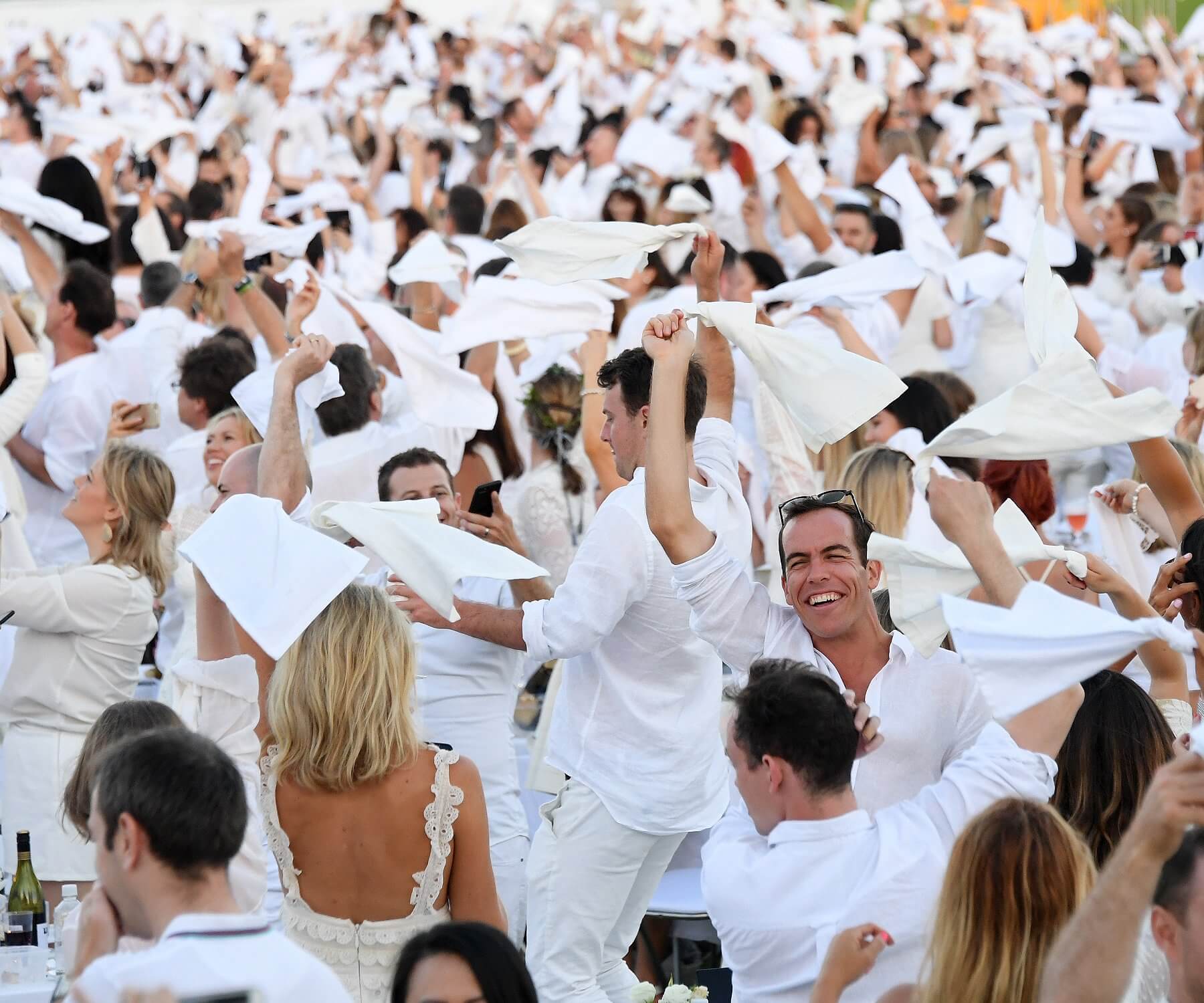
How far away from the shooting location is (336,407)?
5.61 m

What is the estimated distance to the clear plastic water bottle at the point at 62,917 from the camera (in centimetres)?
382

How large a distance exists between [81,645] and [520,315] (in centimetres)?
182

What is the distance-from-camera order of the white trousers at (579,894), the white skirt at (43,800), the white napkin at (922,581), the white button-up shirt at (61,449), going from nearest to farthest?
the white napkin at (922,581)
the white trousers at (579,894)
the white skirt at (43,800)
the white button-up shirt at (61,449)

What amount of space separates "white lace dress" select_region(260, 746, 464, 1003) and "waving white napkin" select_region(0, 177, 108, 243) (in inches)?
170

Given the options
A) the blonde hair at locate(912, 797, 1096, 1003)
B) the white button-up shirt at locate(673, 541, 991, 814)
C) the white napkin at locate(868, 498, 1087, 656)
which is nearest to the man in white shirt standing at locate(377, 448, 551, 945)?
the white button-up shirt at locate(673, 541, 991, 814)

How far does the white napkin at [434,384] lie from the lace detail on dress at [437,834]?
210 centimetres

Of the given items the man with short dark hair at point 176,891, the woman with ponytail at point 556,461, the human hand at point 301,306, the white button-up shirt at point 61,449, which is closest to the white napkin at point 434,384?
the human hand at point 301,306

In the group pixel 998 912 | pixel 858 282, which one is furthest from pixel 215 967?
pixel 858 282

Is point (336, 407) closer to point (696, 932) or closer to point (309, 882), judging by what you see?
point (696, 932)

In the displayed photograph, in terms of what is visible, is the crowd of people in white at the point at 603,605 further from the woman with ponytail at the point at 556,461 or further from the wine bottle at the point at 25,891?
the wine bottle at the point at 25,891

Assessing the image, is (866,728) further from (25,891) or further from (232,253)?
(232,253)

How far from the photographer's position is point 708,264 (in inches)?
155

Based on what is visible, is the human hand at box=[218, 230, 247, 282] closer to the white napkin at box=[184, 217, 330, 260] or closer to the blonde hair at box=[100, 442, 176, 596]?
the white napkin at box=[184, 217, 330, 260]

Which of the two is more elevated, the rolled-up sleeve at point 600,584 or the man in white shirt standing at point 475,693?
the rolled-up sleeve at point 600,584
